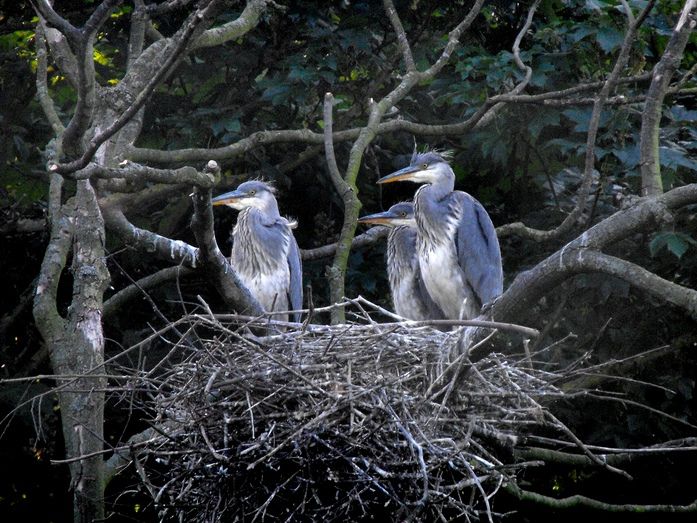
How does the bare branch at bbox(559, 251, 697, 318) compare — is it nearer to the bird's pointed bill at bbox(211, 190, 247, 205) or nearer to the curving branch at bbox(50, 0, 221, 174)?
the curving branch at bbox(50, 0, 221, 174)

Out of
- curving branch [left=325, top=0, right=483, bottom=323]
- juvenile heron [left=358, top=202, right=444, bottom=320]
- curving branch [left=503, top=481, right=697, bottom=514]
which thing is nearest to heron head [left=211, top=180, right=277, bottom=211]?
juvenile heron [left=358, top=202, right=444, bottom=320]

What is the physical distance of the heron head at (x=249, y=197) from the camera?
6031 mm

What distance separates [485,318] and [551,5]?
3630 mm

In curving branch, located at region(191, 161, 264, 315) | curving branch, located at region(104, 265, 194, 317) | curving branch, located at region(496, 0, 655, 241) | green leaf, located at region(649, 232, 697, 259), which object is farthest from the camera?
curving branch, located at region(104, 265, 194, 317)

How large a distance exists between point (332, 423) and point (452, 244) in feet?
7.57

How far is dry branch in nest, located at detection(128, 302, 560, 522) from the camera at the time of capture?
134 inches

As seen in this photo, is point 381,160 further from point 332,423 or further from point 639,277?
point 639,277

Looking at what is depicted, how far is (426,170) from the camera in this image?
585 centimetres

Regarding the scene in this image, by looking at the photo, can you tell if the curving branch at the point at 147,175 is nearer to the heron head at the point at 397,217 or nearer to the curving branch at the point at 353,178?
the curving branch at the point at 353,178

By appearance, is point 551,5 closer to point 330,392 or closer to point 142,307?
point 142,307

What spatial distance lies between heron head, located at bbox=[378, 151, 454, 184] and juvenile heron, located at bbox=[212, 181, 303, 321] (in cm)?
69

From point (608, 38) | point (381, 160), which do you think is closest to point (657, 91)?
point (608, 38)

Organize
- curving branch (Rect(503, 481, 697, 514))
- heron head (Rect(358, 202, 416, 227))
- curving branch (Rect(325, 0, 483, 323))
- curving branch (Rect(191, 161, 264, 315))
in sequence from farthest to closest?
heron head (Rect(358, 202, 416, 227)) → curving branch (Rect(325, 0, 483, 323)) → curving branch (Rect(503, 481, 697, 514)) → curving branch (Rect(191, 161, 264, 315))

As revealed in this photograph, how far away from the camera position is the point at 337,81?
639 centimetres
